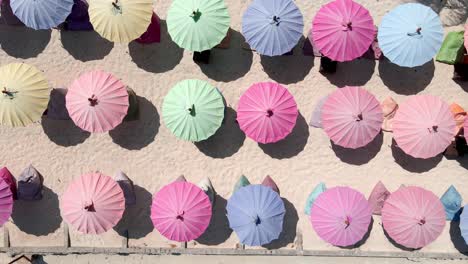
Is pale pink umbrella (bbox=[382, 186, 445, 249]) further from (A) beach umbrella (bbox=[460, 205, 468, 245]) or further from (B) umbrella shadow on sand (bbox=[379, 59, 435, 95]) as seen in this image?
(B) umbrella shadow on sand (bbox=[379, 59, 435, 95])

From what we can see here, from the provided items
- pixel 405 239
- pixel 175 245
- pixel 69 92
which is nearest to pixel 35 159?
pixel 69 92

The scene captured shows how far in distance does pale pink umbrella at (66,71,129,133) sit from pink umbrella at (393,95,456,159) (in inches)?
302

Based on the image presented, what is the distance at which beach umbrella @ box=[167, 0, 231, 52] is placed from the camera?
14.3m

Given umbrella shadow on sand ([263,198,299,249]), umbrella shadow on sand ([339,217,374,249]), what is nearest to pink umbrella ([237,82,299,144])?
umbrella shadow on sand ([263,198,299,249])

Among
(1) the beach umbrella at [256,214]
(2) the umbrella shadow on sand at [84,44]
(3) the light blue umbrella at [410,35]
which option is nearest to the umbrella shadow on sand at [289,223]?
(1) the beach umbrella at [256,214]

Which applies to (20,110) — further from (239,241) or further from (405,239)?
(405,239)

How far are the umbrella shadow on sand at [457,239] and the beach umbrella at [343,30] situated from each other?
598cm

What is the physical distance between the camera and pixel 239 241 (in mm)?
15711

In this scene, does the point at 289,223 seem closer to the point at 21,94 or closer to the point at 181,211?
the point at 181,211

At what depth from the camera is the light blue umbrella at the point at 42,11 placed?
47.1 ft

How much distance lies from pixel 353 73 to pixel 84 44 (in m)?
8.10

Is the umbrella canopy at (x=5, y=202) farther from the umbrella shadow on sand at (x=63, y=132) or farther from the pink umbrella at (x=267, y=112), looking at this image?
the pink umbrella at (x=267, y=112)

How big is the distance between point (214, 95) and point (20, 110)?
5282 mm

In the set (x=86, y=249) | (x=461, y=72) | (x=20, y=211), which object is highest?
A: (x=461, y=72)
